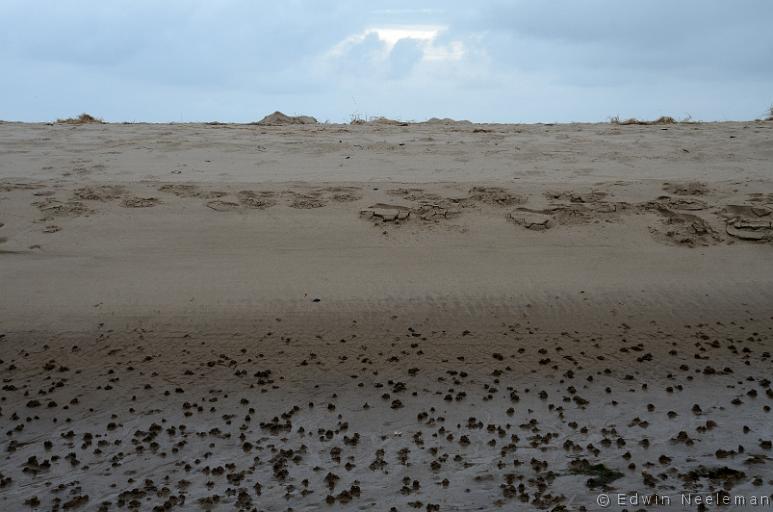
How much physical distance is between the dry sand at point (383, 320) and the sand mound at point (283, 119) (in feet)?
4.97

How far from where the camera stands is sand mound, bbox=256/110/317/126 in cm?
1008

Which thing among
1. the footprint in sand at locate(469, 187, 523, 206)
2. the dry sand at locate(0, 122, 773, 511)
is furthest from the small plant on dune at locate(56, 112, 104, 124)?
the footprint in sand at locate(469, 187, 523, 206)

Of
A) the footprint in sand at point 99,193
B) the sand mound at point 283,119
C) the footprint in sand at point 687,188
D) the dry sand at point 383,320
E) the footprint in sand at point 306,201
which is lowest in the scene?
the dry sand at point 383,320

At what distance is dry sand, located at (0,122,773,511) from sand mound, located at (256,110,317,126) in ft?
4.97

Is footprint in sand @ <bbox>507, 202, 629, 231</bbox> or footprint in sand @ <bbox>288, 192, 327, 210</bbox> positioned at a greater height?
footprint in sand @ <bbox>288, 192, 327, 210</bbox>

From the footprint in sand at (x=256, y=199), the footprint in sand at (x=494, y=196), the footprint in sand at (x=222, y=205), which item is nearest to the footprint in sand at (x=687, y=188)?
the footprint in sand at (x=494, y=196)

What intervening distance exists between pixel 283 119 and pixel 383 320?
5676mm

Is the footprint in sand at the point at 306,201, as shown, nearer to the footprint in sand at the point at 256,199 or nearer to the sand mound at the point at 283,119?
the footprint in sand at the point at 256,199

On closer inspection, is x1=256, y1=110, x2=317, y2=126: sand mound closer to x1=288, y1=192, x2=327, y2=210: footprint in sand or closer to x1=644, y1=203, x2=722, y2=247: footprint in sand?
x1=288, y1=192, x2=327, y2=210: footprint in sand

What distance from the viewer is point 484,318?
5.30 meters

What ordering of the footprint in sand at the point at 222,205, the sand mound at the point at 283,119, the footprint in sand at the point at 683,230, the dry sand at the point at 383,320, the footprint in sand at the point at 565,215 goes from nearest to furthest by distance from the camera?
Result: the dry sand at the point at 383,320 < the footprint in sand at the point at 683,230 < the footprint in sand at the point at 565,215 < the footprint in sand at the point at 222,205 < the sand mound at the point at 283,119

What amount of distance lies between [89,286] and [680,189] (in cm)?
529

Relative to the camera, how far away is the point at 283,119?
10.2m

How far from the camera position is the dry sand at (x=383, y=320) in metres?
3.60
